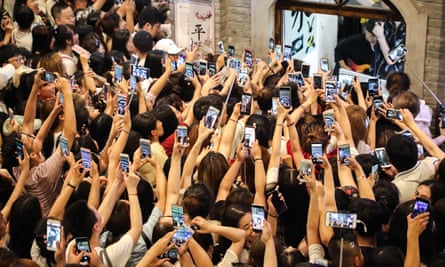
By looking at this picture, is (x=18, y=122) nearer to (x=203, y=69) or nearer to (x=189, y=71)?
(x=189, y=71)

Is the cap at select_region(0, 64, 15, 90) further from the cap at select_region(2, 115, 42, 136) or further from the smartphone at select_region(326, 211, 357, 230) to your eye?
the smartphone at select_region(326, 211, 357, 230)

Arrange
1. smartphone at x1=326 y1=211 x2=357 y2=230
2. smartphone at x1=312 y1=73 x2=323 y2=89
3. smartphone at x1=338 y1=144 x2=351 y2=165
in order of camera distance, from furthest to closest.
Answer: smartphone at x1=312 y1=73 x2=323 y2=89, smartphone at x1=338 y1=144 x2=351 y2=165, smartphone at x1=326 y1=211 x2=357 y2=230

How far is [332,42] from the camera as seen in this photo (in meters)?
12.4

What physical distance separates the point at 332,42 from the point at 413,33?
8.27 feet

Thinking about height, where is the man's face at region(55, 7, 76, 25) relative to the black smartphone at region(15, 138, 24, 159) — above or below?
above

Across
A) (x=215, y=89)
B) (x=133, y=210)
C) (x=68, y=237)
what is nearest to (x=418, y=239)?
(x=133, y=210)

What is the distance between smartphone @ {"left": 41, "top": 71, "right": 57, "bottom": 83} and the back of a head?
2.74 m

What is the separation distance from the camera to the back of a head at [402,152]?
5410 mm

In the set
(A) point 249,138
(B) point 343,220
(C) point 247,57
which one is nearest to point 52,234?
(B) point 343,220

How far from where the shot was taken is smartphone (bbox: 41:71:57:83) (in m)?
5.98

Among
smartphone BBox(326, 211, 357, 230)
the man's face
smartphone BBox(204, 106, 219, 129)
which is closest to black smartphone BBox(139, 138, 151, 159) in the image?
smartphone BBox(204, 106, 219, 129)

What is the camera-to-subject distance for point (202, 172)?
205 inches

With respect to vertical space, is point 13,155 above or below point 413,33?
below

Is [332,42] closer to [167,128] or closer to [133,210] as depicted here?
[167,128]
